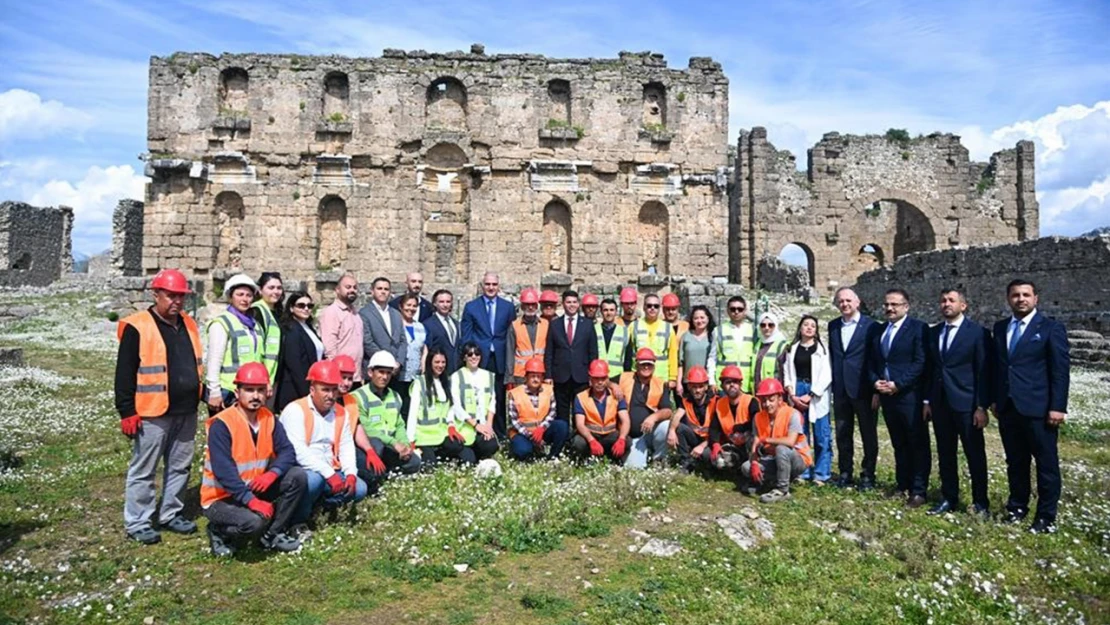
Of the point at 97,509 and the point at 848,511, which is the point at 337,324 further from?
the point at 848,511

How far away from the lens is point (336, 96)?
78.0 feet

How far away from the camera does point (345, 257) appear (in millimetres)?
23578

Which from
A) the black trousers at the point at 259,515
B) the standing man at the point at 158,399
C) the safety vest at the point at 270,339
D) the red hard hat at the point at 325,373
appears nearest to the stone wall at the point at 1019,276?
the red hard hat at the point at 325,373

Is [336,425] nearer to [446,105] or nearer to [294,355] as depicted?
[294,355]

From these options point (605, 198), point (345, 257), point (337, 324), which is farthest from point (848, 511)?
point (345, 257)

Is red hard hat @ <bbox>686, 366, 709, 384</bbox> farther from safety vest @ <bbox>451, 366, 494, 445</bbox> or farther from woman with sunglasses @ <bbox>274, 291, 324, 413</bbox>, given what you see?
woman with sunglasses @ <bbox>274, 291, 324, 413</bbox>

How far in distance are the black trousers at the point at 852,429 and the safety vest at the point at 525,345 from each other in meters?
3.52

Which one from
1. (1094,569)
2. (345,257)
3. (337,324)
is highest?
(345,257)

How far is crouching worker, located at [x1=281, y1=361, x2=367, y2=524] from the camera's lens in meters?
6.39

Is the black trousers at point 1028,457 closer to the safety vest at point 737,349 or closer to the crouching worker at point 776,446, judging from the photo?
the crouching worker at point 776,446

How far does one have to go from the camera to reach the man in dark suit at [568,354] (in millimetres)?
A: 9070

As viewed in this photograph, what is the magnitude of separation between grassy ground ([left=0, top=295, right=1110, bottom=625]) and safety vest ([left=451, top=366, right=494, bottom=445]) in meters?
0.72

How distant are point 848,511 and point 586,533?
2.69 m

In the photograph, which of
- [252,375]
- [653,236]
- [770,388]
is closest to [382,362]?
[252,375]
